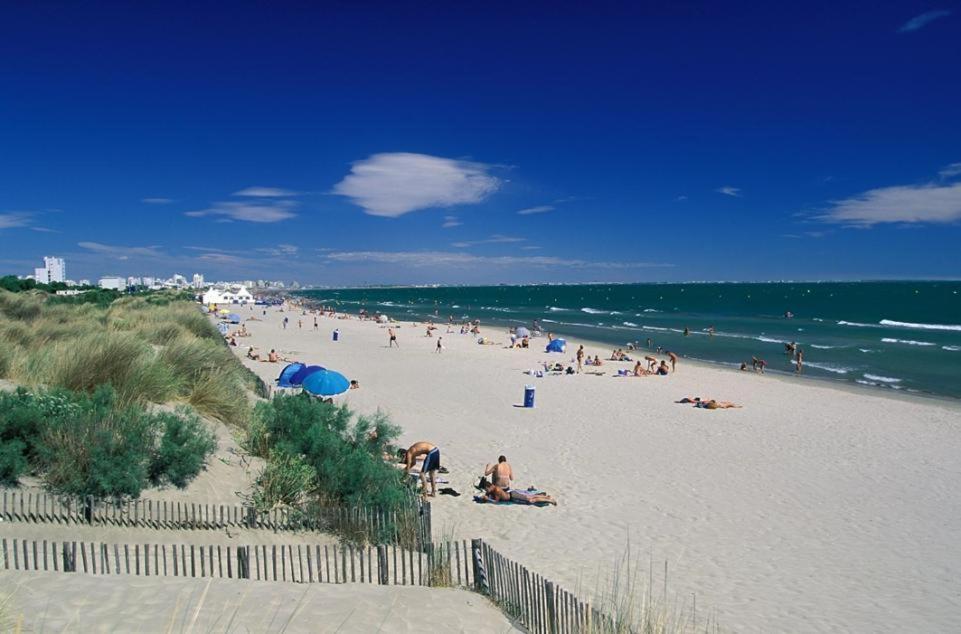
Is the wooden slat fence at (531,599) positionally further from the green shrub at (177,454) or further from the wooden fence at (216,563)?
the green shrub at (177,454)

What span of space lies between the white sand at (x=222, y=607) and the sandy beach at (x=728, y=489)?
2312 millimetres

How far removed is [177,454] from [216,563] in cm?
182

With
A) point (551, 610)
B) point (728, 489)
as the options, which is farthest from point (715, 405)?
point (551, 610)

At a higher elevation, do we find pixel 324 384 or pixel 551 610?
pixel 324 384

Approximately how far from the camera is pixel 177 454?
7.18 metres

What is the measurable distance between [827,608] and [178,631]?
6511 millimetres

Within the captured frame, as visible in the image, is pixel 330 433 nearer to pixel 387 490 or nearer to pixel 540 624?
pixel 387 490

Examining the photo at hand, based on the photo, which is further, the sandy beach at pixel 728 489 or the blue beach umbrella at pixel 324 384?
the blue beach umbrella at pixel 324 384

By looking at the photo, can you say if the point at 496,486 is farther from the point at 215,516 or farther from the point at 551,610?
the point at 551,610

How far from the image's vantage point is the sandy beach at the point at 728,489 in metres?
7.37

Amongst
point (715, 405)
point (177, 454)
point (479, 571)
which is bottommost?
point (715, 405)

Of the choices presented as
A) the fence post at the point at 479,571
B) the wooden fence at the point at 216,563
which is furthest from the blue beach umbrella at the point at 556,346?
the fence post at the point at 479,571

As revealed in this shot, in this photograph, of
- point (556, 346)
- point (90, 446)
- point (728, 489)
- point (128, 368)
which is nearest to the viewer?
point (90, 446)

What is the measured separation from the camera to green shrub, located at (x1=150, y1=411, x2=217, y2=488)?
716 centimetres
